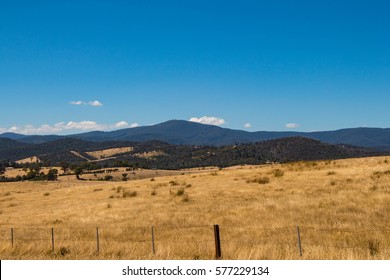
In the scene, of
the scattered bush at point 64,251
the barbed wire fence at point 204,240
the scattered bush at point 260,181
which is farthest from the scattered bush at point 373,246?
the scattered bush at point 260,181

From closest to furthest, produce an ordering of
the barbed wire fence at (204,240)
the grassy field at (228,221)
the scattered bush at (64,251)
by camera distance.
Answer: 1. the barbed wire fence at (204,240)
2. the grassy field at (228,221)
3. the scattered bush at (64,251)

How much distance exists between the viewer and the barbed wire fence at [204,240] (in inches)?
504

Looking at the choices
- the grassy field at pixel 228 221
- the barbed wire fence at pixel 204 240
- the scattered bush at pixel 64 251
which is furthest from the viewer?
the scattered bush at pixel 64 251

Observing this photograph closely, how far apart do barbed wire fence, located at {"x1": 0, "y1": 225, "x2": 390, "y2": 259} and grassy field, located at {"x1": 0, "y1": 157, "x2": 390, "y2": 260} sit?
0.14 ft

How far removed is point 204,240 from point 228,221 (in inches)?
228

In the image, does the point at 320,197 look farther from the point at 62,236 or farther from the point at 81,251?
the point at 81,251

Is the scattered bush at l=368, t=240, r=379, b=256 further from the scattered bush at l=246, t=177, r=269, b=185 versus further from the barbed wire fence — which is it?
the scattered bush at l=246, t=177, r=269, b=185

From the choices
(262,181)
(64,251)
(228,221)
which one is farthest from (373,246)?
(262,181)

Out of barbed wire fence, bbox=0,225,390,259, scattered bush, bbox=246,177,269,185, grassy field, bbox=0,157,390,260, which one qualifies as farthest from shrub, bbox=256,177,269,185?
barbed wire fence, bbox=0,225,390,259

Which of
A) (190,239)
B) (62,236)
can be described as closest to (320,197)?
(190,239)

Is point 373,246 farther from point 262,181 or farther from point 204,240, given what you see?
point 262,181

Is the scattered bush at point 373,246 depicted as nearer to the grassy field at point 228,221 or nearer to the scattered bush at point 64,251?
the grassy field at point 228,221

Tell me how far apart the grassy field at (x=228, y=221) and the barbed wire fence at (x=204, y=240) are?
44 mm

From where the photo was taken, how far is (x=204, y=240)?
17219mm
